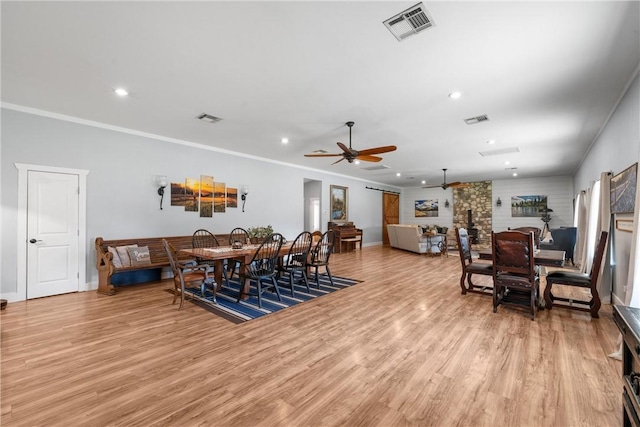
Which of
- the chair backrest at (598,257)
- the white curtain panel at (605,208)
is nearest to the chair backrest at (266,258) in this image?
the chair backrest at (598,257)

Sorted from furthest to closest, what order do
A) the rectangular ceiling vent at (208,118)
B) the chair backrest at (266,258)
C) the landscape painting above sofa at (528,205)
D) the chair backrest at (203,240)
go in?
the landscape painting above sofa at (528,205) < the chair backrest at (203,240) < the rectangular ceiling vent at (208,118) < the chair backrest at (266,258)

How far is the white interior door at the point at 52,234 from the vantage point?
13.9 ft

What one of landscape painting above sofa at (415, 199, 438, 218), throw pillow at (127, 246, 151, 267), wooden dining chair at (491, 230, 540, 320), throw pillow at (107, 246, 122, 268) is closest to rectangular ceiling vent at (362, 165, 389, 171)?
wooden dining chair at (491, 230, 540, 320)

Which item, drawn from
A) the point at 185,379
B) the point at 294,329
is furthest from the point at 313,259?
the point at 185,379

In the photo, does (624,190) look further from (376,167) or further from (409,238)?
(409,238)

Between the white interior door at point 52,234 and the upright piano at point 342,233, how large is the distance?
6679 mm

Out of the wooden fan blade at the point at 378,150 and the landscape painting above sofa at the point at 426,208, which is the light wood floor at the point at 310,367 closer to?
the wooden fan blade at the point at 378,150

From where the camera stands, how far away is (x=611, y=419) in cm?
174

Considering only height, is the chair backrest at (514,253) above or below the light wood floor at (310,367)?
above

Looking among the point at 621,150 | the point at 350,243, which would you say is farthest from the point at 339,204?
the point at 621,150

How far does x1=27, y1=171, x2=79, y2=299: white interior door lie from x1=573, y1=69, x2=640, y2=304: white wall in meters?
7.45

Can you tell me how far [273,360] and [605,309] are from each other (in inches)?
181

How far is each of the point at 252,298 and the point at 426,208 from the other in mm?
11509

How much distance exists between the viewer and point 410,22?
2.31 meters
